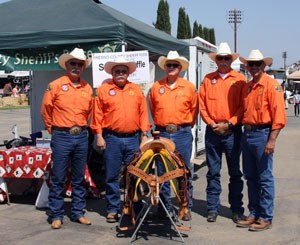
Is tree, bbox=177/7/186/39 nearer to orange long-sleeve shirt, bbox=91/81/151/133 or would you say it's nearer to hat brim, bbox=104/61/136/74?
hat brim, bbox=104/61/136/74

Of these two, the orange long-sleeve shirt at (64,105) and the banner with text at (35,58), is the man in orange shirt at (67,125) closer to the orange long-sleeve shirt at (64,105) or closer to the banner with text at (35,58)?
the orange long-sleeve shirt at (64,105)

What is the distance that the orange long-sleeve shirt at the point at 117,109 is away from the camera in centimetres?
536

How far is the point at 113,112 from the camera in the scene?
537 centimetres

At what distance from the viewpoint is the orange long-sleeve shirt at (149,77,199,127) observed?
5.36m

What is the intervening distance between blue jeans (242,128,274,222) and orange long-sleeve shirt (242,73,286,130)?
14cm

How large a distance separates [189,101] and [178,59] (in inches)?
20.4

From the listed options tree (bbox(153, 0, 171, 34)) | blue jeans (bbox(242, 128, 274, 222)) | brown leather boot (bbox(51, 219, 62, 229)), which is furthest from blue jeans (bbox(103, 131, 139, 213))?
tree (bbox(153, 0, 171, 34))

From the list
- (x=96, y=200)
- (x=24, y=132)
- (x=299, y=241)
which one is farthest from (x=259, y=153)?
(x=24, y=132)

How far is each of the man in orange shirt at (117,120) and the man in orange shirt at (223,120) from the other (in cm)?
79

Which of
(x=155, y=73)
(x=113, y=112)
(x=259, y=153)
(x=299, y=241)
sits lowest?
(x=299, y=241)

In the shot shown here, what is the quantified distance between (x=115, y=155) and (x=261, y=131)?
67.6 inches

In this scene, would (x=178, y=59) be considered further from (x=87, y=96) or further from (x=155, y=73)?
(x=155, y=73)

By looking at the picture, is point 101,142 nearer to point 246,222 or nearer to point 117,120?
point 117,120

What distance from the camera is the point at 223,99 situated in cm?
532
